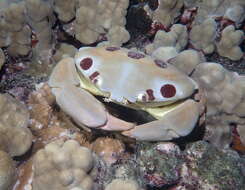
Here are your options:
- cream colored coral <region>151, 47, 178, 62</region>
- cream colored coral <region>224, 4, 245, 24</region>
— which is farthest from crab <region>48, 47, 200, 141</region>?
cream colored coral <region>224, 4, 245, 24</region>

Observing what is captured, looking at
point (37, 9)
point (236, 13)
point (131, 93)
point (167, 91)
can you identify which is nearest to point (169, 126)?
point (167, 91)

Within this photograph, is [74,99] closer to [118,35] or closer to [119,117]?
[119,117]

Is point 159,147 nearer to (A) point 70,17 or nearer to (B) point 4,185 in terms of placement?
(B) point 4,185

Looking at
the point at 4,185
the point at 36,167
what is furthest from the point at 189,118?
the point at 4,185

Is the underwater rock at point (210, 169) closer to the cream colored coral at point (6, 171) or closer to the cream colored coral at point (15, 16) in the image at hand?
the cream colored coral at point (6, 171)

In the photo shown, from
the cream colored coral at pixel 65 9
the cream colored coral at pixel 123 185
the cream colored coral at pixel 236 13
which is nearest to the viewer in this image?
the cream colored coral at pixel 123 185

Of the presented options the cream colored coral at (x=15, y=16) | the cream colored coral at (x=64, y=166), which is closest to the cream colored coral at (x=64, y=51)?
the cream colored coral at (x=15, y=16)
